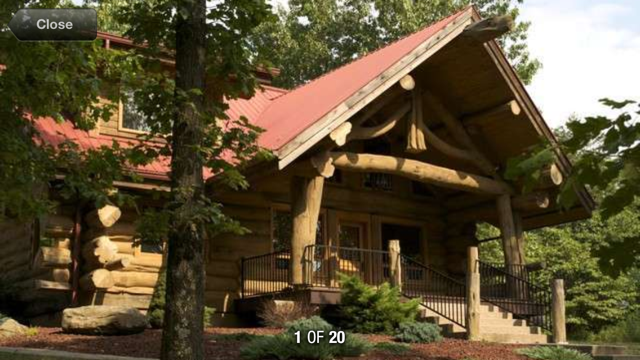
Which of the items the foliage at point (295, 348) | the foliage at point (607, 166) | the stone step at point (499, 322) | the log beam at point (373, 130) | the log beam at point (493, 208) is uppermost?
the log beam at point (373, 130)

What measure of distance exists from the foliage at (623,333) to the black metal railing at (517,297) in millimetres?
9887

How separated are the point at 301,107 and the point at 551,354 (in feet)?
28.0

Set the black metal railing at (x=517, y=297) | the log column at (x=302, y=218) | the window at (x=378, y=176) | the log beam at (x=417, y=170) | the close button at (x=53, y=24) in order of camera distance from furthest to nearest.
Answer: the window at (x=378, y=176)
the black metal railing at (x=517, y=297)
the log beam at (x=417, y=170)
the log column at (x=302, y=218)
the close button at (x=53, y=24)

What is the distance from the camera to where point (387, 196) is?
20.4m

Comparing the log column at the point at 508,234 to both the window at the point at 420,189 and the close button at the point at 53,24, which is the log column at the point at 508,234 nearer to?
the window at the point at 420,189

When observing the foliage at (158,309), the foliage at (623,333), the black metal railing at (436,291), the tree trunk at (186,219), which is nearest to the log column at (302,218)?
the foliage at (158,309)

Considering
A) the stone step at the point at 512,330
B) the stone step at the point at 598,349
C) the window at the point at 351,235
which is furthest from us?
the window at the point at 351,235

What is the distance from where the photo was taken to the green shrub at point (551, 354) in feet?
39.6

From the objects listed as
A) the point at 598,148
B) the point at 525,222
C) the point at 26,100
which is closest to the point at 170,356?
the point at 26,100

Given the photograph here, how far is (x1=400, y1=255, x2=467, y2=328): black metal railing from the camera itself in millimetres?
15672

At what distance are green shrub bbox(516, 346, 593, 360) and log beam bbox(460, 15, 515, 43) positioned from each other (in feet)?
22.2

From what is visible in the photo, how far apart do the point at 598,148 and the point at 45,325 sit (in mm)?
15354

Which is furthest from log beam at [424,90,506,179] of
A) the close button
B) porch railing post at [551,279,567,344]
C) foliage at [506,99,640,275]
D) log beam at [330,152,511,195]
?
foliage at [506,99,640,275]

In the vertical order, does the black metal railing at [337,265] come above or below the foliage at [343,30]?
below
